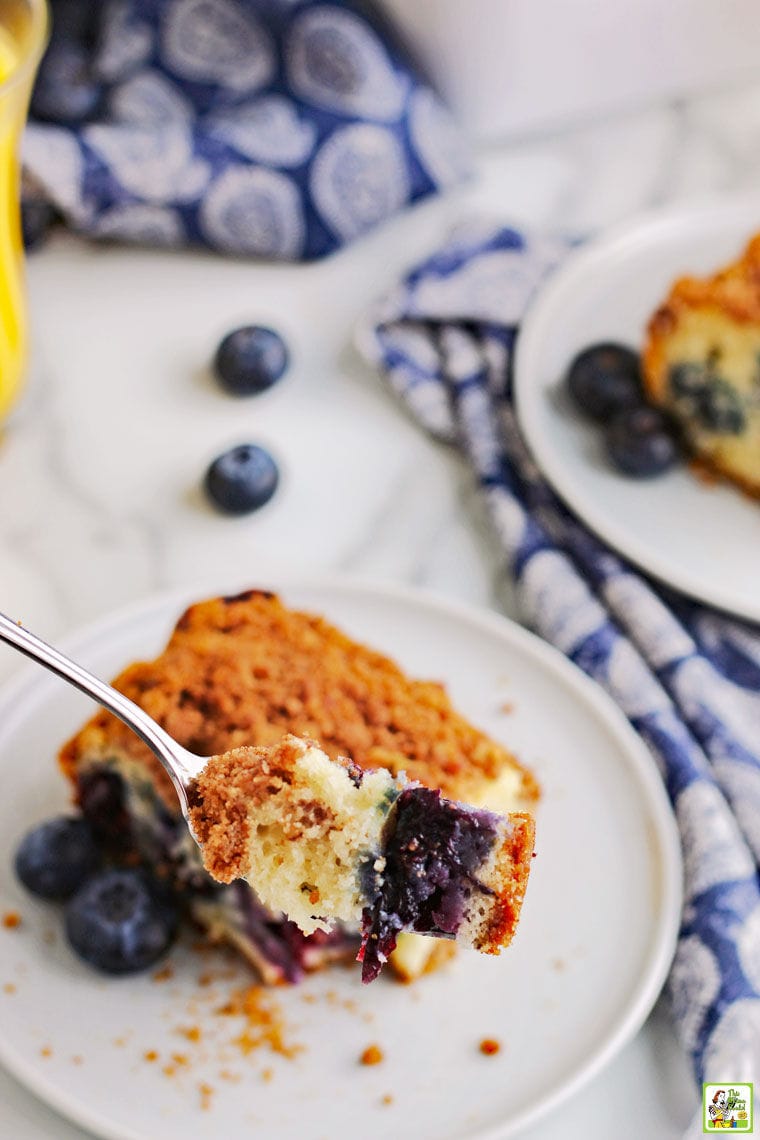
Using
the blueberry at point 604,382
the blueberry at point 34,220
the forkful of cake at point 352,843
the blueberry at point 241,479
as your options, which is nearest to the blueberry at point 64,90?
the blueberry at point 34,220

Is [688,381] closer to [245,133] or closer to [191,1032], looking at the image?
[245,133]

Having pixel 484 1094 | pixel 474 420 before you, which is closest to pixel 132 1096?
pixel 484 1094

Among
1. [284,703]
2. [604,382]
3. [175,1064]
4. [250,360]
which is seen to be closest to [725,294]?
[604,382]

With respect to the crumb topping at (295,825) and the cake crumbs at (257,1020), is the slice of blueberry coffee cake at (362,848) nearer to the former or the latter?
the crumb topping at (295,825)

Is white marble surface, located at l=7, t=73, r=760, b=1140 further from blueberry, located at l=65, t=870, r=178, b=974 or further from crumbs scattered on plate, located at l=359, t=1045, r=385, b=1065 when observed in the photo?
crumbs scattered on plate, located at l=359, t=1045, r=385, b=1065

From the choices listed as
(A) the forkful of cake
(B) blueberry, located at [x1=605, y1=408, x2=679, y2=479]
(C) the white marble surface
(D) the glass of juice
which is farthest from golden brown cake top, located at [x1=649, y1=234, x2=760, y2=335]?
(A) the forkful of cake
